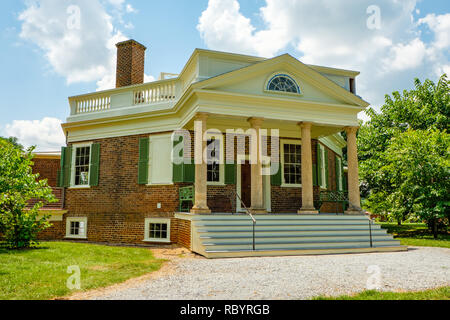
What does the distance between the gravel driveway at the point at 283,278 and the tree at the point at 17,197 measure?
489 cm

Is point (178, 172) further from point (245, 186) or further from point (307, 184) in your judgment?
point (307, 184)

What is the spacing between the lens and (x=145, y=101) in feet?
48.3

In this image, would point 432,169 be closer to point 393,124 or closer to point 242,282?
point 393,124

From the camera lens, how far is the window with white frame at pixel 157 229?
13.5 meters

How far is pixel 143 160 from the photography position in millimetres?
14078

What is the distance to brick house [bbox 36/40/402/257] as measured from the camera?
38.1ft

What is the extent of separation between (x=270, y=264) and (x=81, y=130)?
432 inches

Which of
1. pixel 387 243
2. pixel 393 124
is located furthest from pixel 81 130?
pixel 393 124

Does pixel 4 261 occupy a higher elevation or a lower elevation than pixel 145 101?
lower

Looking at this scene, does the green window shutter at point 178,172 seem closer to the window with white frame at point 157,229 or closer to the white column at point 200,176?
the window with white frame at point 157,229

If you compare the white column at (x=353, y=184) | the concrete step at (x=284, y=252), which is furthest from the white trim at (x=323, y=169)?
the concrete step at (x=284, y=252)

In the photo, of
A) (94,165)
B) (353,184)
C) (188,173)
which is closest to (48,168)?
(94,165)
